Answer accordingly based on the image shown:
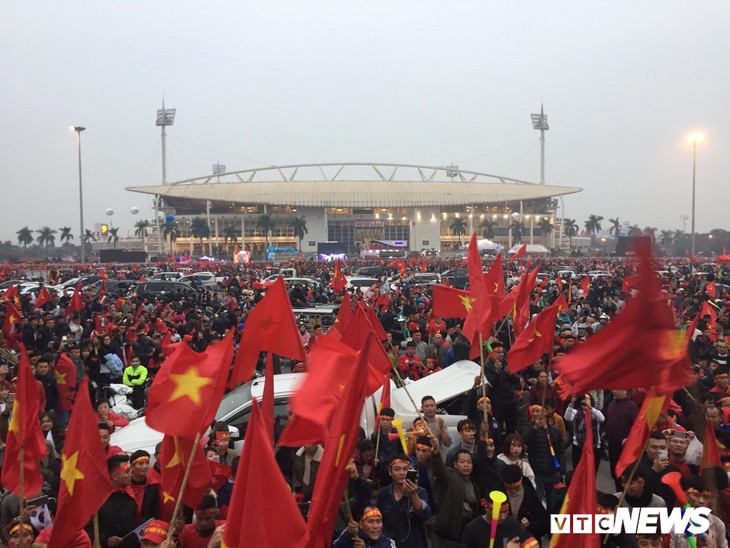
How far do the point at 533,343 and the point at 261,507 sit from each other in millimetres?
5027

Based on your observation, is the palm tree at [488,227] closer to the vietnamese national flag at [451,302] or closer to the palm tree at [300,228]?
the palm tree at [300,228]

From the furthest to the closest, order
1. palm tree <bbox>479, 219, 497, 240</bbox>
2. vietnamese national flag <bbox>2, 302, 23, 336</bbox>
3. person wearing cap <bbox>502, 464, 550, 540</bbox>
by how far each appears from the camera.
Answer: palm tree <bbox>479, 219, 497, 240</bbox> < vietnamese national flag <bbox>2, 302, 23, 336</bbox> < person wearing cap <bbox>502, 464, 550, 540</bbox>

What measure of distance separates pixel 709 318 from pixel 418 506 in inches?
376

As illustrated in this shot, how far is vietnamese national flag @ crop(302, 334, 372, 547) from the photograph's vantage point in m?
3.02

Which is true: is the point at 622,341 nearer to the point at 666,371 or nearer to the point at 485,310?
the point at 666,371

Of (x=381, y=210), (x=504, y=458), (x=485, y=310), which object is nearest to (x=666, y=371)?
(x=504, y=458)

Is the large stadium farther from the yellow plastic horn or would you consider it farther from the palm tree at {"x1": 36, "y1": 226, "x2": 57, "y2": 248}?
the yellow plastic horn

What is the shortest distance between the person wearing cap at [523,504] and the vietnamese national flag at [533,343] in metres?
2.63

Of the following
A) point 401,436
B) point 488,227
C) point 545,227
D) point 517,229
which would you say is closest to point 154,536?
point 401,436

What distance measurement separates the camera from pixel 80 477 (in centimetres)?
380

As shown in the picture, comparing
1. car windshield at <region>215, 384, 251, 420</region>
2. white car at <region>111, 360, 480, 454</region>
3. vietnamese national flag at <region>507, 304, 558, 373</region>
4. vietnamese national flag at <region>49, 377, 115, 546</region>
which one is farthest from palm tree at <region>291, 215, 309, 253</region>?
vietnamese national flag at <region>49, 377, 115, 546</region>

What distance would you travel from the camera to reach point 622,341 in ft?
9.74

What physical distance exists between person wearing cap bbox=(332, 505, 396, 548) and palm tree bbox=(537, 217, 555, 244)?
324 feet

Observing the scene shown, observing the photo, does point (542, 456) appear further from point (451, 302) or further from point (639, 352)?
point (451, 302)
